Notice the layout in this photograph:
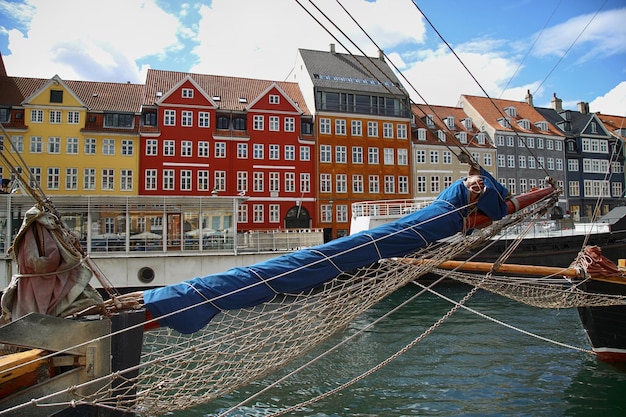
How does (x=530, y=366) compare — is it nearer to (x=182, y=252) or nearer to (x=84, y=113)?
(x=182, y=252)

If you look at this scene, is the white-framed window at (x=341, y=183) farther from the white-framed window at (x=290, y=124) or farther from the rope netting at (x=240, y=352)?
the rope netting at (x=240, y=352)

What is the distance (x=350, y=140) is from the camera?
38.5 m

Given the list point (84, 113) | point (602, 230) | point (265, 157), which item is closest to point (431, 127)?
point (265, 157)

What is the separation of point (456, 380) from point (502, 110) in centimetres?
4131

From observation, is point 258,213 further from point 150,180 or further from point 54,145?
point 54,145

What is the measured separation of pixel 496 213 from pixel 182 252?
17645 millimetres

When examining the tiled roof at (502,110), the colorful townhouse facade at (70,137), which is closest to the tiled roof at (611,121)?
the tiled roof at (502,110)

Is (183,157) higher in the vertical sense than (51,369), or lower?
higher

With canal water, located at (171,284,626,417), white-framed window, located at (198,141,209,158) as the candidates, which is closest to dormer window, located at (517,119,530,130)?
white-framed window, located at (198,141,209,158)

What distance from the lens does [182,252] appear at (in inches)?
857

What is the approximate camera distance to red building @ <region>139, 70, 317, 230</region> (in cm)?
3375

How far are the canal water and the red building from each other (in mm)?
22907

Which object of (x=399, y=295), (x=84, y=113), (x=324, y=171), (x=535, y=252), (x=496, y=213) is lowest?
(x=399, y=295)

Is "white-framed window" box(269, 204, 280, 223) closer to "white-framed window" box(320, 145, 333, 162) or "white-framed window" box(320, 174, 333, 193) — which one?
"white-framed window" box(320, 174, 333, 193)
